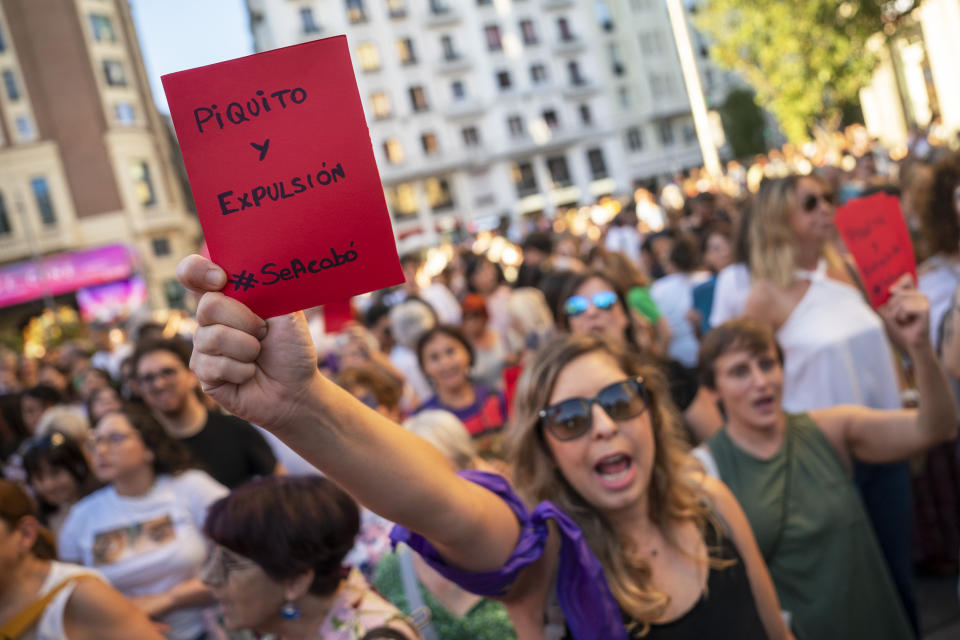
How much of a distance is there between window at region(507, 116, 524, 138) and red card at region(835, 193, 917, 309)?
4751cm

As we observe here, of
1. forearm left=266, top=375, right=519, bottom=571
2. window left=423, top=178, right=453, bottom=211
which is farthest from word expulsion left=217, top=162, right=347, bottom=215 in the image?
window left=423, top=178, right=453, bottom=211

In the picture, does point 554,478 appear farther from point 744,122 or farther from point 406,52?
point 744,122

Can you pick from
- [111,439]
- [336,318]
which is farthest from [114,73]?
[111,439]

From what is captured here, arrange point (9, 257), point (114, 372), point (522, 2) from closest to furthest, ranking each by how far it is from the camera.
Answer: point (114, 372), point (9, 257), point (522, 2)

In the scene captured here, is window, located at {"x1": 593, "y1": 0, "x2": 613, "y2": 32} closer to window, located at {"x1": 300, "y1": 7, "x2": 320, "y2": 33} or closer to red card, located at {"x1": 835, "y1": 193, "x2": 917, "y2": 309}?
window, located at {"x1": 300, "y1": 7, "x2": 320, "y2": 33}

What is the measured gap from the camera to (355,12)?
47.2m

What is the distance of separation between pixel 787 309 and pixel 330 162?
3.08m

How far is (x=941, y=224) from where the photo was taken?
4.04 metres

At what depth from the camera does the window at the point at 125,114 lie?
40.0m

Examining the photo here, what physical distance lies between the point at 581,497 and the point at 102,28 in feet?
146

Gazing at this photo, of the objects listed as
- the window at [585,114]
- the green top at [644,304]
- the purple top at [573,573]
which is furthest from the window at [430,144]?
the purple top at [573,573]

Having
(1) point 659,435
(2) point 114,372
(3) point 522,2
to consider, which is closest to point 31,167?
(3) point 522,2

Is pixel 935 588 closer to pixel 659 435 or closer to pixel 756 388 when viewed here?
pixel 756 388

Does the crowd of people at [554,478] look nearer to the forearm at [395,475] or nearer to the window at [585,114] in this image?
the forearm at [395,475]
